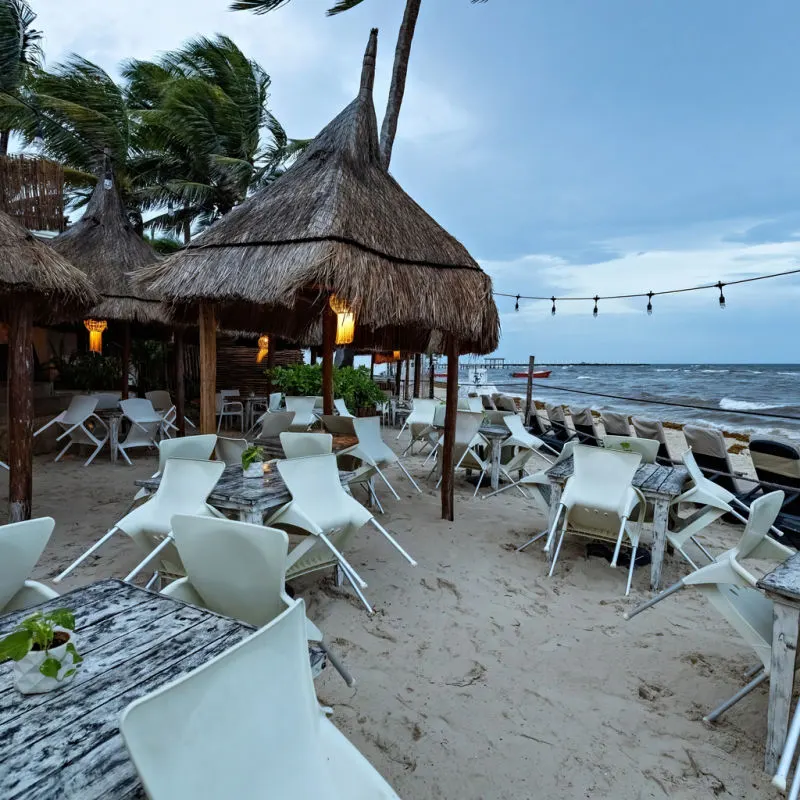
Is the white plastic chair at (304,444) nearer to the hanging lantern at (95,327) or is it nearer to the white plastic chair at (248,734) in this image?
the white plastic chair at (248,734)

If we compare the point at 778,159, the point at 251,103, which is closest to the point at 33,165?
the point at 251,103

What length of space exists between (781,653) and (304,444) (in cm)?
292

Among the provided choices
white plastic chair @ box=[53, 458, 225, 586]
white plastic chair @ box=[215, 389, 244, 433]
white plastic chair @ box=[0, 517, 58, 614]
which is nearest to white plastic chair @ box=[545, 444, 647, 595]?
white plastic chair @ box=[53, 458, 225, 586]

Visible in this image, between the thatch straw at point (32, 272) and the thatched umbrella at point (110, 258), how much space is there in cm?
238

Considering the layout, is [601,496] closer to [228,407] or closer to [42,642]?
[42,642]

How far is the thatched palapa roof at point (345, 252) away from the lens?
353 cm

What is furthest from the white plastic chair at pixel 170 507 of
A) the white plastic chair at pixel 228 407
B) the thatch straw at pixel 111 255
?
the white plastic chair at pixel 228 407

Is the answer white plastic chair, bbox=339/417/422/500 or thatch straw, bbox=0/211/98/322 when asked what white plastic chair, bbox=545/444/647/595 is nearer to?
white plastic chair, bbox=339/417/422/500

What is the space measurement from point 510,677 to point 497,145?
669 inches

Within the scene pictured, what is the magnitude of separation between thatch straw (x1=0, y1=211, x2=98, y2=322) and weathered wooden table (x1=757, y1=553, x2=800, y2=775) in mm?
4806

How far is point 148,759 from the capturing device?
0.72 m

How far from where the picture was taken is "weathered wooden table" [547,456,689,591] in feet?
10.5

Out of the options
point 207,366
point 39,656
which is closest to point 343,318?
point 207,366

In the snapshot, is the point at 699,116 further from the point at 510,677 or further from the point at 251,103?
the point at 510,677
